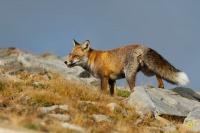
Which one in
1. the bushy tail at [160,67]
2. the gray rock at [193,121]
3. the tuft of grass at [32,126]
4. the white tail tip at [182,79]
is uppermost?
the bushy tail at [160,67]

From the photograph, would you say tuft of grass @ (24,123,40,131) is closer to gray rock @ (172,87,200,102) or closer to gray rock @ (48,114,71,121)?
gray rock @ (48,114,71,121)

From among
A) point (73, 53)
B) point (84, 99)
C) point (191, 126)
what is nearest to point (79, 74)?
point (73, 53)

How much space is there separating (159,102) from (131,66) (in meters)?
2.73

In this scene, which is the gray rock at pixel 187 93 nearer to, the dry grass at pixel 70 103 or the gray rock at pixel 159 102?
the gray rock at pixel 159 102

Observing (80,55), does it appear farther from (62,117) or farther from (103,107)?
(62,117)

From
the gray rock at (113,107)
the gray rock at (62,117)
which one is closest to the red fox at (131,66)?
the gray rock at (113,107)

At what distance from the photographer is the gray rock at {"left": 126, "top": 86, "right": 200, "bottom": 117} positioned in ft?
58.6

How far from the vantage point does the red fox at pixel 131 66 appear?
20719 millimetres

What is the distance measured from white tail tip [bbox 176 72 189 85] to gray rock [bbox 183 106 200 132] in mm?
2512

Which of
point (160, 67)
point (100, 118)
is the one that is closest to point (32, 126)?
point (100, 118)

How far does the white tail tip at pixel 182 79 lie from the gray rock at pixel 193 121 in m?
2.51

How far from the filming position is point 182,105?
19.5 meters

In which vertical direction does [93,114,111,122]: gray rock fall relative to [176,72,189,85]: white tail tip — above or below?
below

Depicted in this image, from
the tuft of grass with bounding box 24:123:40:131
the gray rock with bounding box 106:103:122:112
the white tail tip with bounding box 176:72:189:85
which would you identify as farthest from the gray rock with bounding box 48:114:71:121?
the white tail tip with bounding box 176:72:189:85
